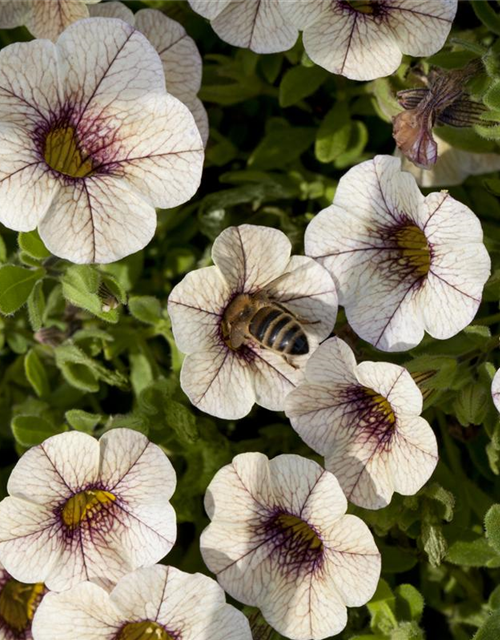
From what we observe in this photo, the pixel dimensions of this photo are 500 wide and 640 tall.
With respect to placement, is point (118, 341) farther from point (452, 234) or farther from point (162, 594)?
point (452, 234)

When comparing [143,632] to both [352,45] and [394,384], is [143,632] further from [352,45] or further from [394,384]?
[352,45]

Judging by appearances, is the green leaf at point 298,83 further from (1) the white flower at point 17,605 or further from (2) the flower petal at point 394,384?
(1) the white flower at point 17,605

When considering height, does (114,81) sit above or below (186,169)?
above

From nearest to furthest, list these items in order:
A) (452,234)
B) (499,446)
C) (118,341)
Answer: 1. (452,234)
2. (499,446)
3. (118,341)

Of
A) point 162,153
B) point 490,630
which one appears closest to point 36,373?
point 162,153

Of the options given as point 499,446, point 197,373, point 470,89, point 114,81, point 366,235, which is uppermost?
point 114,81

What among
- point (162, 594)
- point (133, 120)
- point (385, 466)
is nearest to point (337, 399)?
point (385, 466)

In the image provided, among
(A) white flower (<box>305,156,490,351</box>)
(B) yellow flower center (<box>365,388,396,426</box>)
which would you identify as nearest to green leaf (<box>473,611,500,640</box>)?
(B) yellow flower center (<box>365,388,396,426</box>)
